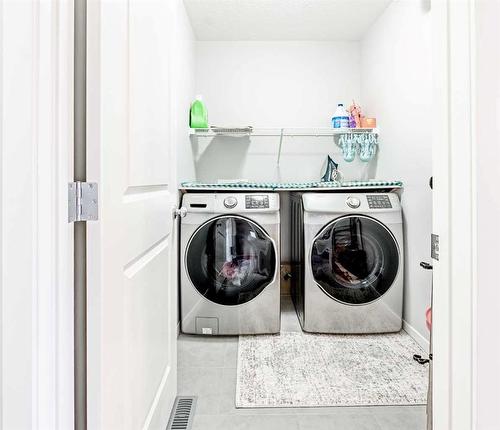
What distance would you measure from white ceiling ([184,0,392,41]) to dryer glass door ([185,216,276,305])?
1.59 meters

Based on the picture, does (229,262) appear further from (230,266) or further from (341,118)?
(341,118)

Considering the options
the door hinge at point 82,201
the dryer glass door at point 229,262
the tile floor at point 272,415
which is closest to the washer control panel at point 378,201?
the dryer glass door at point 229,262

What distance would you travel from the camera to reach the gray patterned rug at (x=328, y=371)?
1.62 meters

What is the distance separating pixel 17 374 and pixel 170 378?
990 mm

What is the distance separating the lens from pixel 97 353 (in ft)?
2.43

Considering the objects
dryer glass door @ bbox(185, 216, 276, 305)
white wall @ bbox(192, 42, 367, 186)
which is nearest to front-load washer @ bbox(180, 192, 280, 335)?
dryer glass door @ bbox(185, 216, 276, 305)

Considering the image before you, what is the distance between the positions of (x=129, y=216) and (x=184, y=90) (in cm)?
189

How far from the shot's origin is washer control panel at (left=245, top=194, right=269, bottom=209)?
228 cm

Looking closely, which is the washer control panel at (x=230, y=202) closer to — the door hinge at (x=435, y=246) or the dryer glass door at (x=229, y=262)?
the dryer glass door at (x=229, y=262)

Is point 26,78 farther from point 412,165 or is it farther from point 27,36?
point 412,165

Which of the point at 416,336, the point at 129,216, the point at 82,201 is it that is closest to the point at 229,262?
the point at 416,336

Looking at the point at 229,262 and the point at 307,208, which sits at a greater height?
the point at 307,208

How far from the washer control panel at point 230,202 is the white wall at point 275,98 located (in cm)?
96

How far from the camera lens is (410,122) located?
87.7 inches
